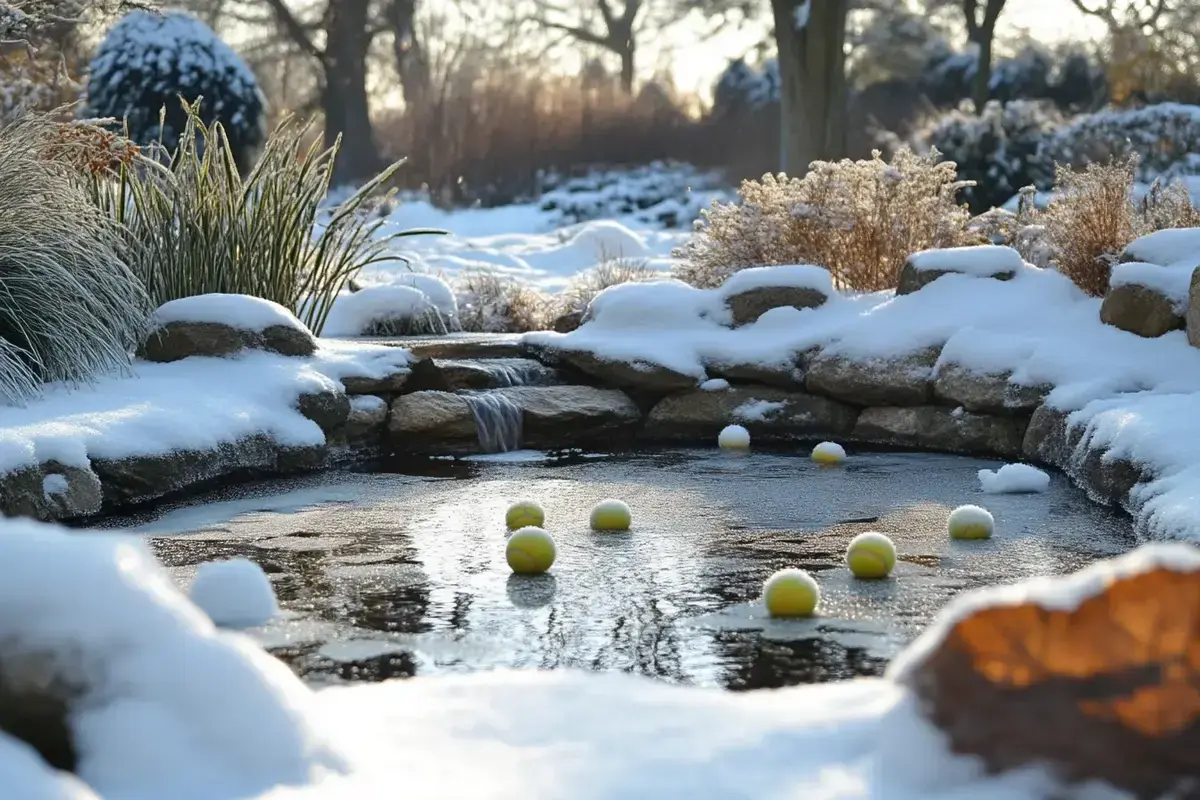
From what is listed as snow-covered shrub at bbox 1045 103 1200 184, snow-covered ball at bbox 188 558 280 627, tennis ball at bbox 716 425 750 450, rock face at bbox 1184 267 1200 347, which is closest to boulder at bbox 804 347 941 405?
tennis ball at bbox 716 425 750 450

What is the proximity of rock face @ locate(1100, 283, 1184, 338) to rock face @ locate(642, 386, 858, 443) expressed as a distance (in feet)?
4.54

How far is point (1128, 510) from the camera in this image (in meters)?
4.46

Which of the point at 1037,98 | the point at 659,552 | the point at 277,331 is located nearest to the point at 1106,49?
the point at 1037,98

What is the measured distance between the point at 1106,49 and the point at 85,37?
16.1 meters

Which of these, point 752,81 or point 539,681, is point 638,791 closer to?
point 539,681

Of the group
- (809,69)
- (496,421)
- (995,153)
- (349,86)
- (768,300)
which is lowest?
(496,421)

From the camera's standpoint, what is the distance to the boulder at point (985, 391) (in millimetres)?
6020

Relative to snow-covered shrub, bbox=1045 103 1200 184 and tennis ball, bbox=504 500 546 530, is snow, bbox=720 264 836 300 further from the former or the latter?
snow-covered shrub, bbox=1045 103 1200 184

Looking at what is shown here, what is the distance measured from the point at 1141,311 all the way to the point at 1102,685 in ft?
16.3

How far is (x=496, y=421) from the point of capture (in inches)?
261

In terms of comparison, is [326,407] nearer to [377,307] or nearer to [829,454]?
[829,454]

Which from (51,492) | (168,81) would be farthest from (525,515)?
(168,81)

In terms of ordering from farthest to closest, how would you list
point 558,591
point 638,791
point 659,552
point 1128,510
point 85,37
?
point 85,37
point 1128,510
point 659,552
point 558,591
point 638,791

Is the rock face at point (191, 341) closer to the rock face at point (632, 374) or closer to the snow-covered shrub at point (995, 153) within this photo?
the rock face at point (632, 374)
